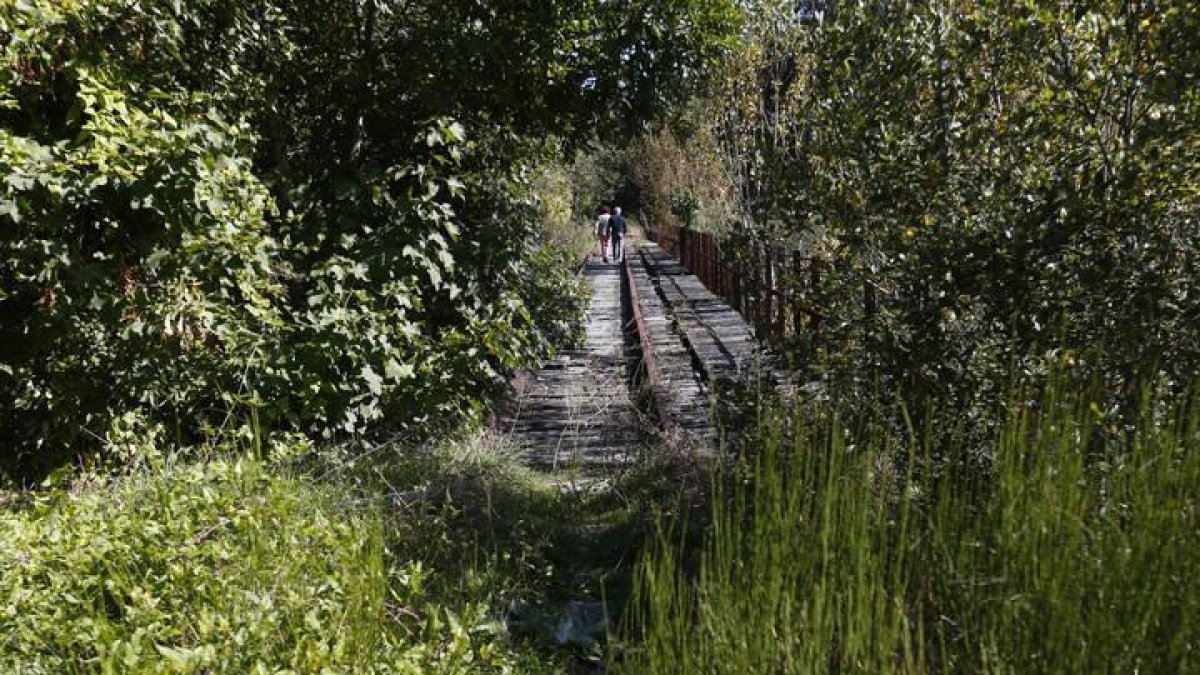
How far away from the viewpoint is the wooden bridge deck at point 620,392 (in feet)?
25.0

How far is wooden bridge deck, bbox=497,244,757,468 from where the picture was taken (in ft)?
25.0

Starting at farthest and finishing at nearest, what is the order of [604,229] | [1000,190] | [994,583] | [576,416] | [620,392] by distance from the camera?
[604,229]
[620,392]
[576,416]
[1000,190]
[994,583]

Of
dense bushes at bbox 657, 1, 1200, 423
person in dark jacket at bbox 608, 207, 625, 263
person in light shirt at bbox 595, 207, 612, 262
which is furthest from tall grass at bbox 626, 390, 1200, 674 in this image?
person in light shirt at bbox 595, 207, 612, 262

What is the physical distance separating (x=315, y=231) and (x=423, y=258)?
2.53ft

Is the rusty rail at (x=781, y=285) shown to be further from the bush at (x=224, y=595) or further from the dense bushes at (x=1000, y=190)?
the bush at (x=224, y=595)

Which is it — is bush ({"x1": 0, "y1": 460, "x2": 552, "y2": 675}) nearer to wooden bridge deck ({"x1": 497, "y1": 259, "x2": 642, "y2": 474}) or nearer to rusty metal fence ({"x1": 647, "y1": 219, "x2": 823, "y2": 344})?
rusty metal fence ({"x1": 647, "y1": 219, "x2": 823, "y2": 344})

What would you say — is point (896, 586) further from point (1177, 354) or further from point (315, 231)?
point (315, 231)

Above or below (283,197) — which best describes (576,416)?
below

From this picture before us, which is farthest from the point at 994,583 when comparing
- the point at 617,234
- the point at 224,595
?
the point at 617,234

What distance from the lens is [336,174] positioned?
322 inches

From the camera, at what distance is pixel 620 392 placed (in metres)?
9.64

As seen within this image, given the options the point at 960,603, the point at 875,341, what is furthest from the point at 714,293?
the point at 960,603

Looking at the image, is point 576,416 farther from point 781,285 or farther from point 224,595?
point 224,595

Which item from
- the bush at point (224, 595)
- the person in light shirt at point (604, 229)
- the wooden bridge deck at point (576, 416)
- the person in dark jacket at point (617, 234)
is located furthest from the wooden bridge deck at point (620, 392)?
the person in light shirt at point (604, 229)
